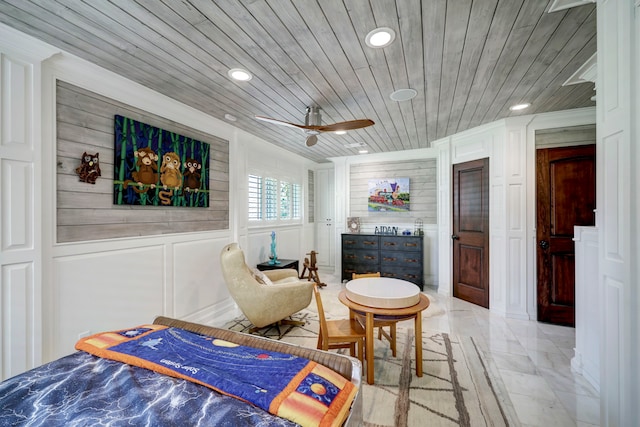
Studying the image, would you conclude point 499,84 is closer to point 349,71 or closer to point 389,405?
point 349,71

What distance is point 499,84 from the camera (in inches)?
99.3

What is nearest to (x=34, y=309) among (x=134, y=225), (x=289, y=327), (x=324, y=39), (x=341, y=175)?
(x=134, y=225)

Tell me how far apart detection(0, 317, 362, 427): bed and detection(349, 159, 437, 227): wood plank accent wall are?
14.4ft

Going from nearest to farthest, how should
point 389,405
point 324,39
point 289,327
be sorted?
point 324,39 < point 389,405 < point 289,327

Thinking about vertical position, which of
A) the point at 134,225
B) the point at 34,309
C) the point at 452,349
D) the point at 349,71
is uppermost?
the point at 349,71

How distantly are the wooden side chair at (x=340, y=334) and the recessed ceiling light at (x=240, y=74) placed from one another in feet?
6.13

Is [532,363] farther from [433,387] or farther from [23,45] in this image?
[23,45]

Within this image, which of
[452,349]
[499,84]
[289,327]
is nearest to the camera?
[499,84]

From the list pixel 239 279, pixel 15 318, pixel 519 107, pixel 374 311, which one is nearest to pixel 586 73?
pixel 519 107

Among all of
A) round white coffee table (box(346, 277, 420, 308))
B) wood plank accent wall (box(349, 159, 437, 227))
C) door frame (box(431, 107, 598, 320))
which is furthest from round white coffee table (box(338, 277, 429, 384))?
wood plank accent wall (box(349, 159, 437, 227))

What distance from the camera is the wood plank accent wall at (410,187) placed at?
518 centimetres

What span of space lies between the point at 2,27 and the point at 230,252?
2.24 meters

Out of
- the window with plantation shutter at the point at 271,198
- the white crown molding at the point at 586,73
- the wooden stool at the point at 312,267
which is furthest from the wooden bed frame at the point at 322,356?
the wooden stool at the point at 312,267

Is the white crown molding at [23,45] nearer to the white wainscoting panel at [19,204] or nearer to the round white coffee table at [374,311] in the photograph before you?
the white wainscoting panel at [19,204]
